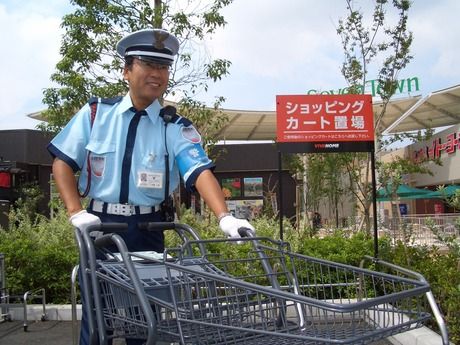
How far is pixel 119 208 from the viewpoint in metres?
2.54

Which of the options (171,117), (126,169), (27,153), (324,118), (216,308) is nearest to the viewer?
(216,308)

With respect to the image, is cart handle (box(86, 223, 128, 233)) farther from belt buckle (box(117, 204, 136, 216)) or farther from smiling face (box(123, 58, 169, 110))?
smiling face (box(123, 58, 169, 110))

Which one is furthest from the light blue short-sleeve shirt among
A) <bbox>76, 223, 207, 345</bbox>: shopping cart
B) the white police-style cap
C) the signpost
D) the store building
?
the store building

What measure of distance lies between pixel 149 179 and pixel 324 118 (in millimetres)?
4903

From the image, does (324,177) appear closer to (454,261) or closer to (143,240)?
(454,261)

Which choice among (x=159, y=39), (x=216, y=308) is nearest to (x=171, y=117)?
(x=159, y=39)

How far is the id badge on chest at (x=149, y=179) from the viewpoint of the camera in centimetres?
254

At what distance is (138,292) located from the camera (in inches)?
72.5

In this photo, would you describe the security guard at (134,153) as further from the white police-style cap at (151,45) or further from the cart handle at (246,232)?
the cart handle at (246,232)

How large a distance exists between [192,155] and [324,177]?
10622mm

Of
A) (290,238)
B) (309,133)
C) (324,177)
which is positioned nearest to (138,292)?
(309,133)

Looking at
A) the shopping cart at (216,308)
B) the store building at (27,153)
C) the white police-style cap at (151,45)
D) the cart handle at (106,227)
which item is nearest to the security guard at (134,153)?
the white police-style cap at (151,45)

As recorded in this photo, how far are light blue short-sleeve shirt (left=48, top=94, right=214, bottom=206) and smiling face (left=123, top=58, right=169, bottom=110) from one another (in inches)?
1.9

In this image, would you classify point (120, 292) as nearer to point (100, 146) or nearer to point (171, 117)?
point (100, 146)
